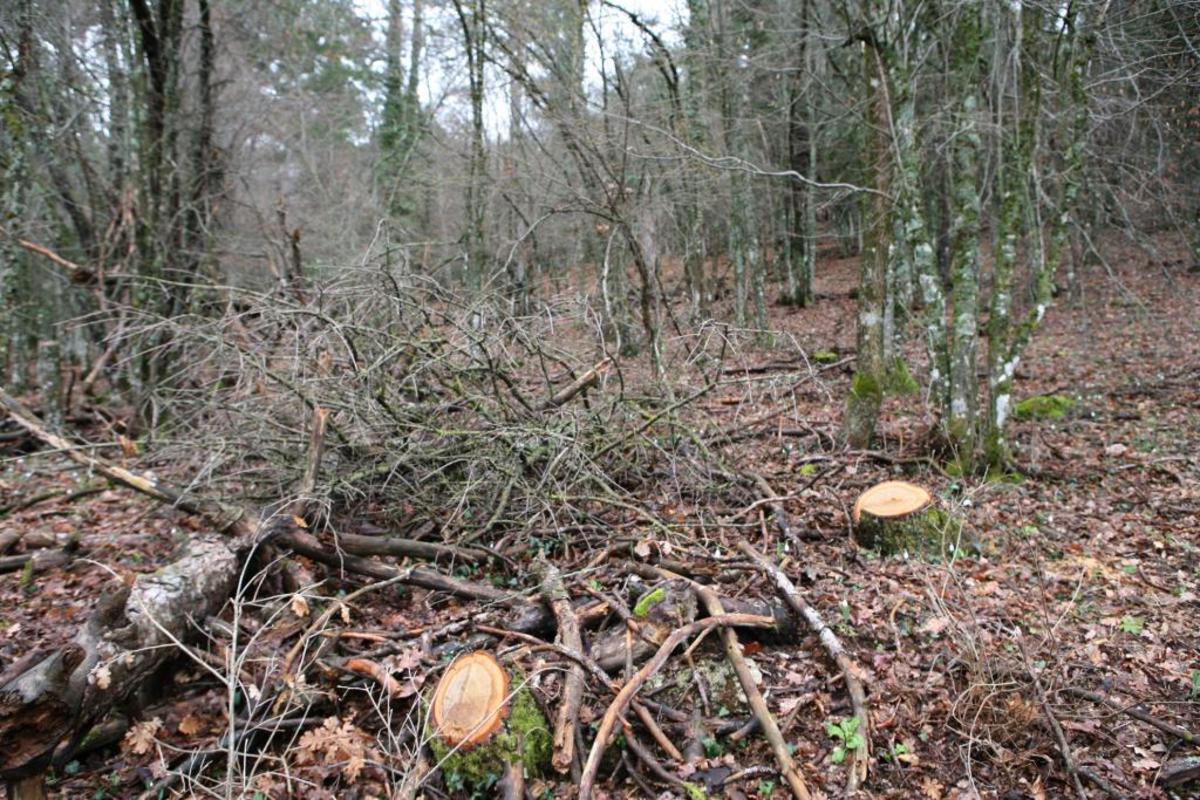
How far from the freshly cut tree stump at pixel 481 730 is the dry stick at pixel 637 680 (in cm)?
29

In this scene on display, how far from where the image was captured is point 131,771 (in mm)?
3156

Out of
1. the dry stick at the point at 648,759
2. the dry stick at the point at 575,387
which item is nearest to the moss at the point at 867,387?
the dry stick at the point at 575,387

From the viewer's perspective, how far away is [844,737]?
10.5 feet

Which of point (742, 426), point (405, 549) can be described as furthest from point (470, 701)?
point (742, 426)

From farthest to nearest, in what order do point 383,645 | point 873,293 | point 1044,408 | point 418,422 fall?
1. point 1044,408
2. point 873,293
3. point 418,422
4. point 383,645

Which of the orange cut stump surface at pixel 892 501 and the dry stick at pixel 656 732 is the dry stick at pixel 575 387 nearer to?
the orange cut stump surface at pixel 892 501

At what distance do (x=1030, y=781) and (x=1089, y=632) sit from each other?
1.43 metres

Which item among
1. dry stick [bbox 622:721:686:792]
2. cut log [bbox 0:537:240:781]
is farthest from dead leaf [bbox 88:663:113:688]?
dry stick [bbox 622:721:686:792]

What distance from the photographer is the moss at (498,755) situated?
309 cm

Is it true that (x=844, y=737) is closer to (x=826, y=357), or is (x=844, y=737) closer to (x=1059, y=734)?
(x=1059, y=734)

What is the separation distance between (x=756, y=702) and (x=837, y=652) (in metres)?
0.60

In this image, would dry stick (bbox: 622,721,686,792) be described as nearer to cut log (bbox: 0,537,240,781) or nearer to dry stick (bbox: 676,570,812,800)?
dry stick (bbox: 676,570,812,800)

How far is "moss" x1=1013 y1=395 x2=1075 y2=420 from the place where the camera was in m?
8.65

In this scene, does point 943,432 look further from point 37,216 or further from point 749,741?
point 37,216
